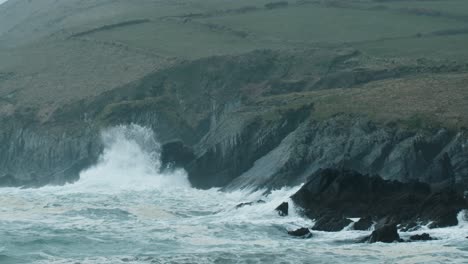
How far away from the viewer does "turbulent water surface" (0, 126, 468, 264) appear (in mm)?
53250

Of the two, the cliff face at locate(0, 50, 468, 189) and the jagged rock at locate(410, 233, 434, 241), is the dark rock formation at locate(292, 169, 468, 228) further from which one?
the cliff face at locate(0, 50, 468, 189)

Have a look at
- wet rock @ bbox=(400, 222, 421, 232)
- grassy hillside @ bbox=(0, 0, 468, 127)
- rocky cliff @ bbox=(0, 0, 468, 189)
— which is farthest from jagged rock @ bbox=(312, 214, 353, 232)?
grassy hillside @ bbox=(0, 0, 468, 127)

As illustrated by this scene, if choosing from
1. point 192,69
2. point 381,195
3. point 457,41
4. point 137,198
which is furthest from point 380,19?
point 381,195

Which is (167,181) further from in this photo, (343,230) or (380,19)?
(380,19)

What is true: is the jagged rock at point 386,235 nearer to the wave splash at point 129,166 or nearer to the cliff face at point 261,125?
the cliff face at point 261,125

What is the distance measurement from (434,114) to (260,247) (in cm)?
2223

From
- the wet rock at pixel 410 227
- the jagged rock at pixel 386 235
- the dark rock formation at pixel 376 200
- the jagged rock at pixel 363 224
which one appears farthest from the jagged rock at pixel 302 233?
the wet rock at pixel 410 227

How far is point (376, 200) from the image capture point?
202 ft

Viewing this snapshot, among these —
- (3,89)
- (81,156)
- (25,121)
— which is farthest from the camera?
(3,89)

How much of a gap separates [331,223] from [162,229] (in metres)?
8.77

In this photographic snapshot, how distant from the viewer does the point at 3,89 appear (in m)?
105

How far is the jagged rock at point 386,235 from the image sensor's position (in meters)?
54.8

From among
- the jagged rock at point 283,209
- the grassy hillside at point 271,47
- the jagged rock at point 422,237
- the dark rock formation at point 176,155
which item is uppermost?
the grassy hillside at point 271,47

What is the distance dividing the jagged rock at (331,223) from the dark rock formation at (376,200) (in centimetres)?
7
